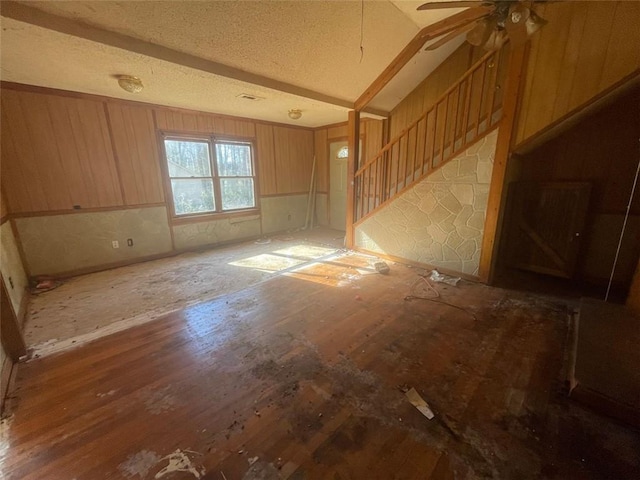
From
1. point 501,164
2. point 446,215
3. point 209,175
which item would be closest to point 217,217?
point 209,175

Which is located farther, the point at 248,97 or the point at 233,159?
the point at 233,159

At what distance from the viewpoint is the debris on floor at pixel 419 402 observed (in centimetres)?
158

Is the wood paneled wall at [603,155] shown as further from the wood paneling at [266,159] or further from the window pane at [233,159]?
the window pane at [233,159]

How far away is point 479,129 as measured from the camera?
3393 mm

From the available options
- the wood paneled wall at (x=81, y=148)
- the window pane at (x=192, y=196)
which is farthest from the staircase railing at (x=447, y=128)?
the wood paneled wall at (x=81, y=148)

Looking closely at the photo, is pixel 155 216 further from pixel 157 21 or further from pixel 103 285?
pixel 157 21

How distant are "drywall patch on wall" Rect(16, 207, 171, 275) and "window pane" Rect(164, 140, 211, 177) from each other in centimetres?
77

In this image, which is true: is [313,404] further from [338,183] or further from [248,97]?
[338,183]

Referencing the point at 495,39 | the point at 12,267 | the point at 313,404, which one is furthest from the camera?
the point at 12,267

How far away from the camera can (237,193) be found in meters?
5.62

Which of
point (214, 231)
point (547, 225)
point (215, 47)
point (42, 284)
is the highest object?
point (215, 47)

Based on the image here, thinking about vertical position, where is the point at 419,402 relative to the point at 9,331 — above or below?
below

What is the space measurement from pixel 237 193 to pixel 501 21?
4809 millimetres

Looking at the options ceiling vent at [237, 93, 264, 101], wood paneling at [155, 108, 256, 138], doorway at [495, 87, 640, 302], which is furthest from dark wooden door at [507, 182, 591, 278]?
wood paneling at [155, 108, 256, 138]
